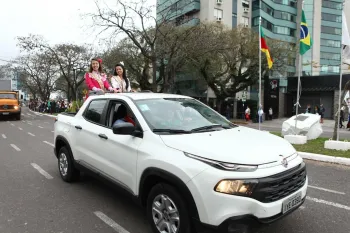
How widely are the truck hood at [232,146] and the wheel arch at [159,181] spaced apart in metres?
0.30

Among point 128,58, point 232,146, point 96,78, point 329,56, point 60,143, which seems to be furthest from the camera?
point 329,56

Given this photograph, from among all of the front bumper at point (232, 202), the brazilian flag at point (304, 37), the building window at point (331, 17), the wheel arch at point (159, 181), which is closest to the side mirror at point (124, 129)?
the wheel arch at point (159, 181)

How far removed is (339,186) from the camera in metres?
6.01

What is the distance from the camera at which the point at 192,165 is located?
3072mm

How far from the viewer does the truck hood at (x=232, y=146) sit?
10.0ft

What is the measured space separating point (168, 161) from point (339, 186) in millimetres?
4299

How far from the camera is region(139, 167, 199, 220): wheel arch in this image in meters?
3.05

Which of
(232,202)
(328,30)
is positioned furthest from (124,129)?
(328,30)

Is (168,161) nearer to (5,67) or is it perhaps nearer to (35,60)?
(35,60)

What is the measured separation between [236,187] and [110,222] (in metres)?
1.96

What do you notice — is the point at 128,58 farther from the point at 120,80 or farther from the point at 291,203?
the point at 291,203

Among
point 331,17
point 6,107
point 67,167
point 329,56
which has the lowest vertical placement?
point 67,167

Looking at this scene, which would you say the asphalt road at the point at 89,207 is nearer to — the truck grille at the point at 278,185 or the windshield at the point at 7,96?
the truck grille at the point at 278,185

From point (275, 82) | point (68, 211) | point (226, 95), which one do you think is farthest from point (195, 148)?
point (275, 82)
